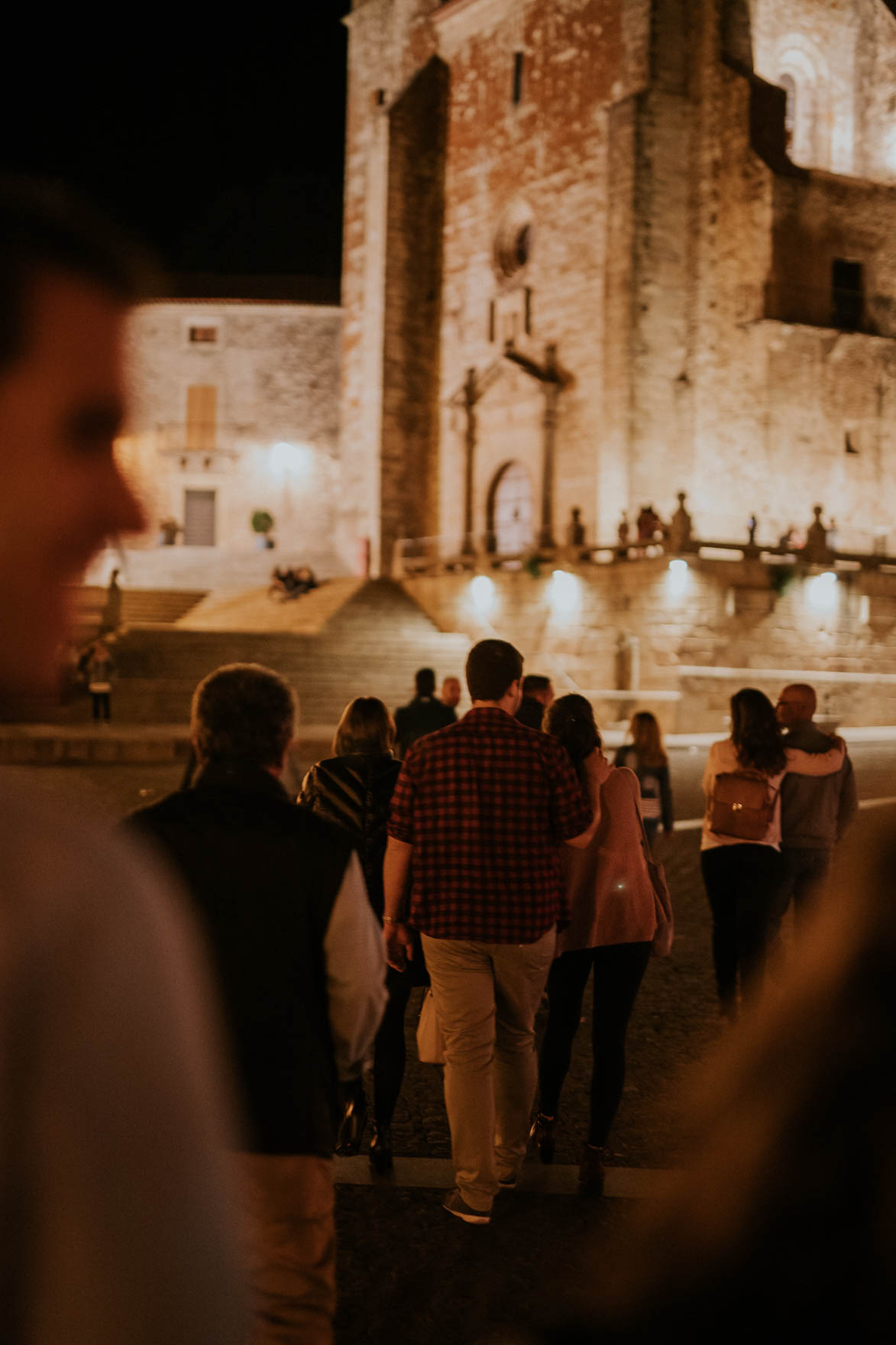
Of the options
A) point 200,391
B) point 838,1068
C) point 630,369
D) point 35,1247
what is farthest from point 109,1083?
point 200,391

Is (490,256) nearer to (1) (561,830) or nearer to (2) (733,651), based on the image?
(2) (733,651)

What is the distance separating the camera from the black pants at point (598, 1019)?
4.94 metres

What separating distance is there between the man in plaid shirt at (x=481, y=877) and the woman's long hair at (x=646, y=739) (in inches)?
154

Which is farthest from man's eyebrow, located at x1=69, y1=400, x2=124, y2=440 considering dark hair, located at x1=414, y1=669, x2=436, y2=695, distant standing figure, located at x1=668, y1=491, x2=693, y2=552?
distant standing figure, located at x1=668, y1=491, x2=693, y2=552

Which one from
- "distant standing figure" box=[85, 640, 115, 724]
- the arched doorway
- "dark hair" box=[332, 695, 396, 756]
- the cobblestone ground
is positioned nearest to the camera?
the cobblestone ground

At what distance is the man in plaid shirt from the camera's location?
15.0 ft

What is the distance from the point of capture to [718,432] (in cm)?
2912

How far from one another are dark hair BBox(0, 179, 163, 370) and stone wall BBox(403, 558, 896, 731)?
21953 millimetres

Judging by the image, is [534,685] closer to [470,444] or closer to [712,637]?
[712,637]

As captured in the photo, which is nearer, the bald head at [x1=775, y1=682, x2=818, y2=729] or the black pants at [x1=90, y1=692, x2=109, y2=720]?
the bald head at [x1=775, y1=682, x2=818, y2=729]

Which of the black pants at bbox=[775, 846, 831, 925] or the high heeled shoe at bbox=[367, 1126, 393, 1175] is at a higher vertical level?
the black pants at bbox=[775, 846, 831, 925]

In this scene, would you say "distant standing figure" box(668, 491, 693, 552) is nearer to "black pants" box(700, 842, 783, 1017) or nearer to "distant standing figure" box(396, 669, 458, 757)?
"distant standing figure" box(396, 669, 458, 757)

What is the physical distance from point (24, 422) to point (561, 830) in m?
3.89

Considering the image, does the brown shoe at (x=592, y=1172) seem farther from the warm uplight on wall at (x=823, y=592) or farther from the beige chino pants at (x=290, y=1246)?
the warm uplight on wall at (x=823, y=592)
